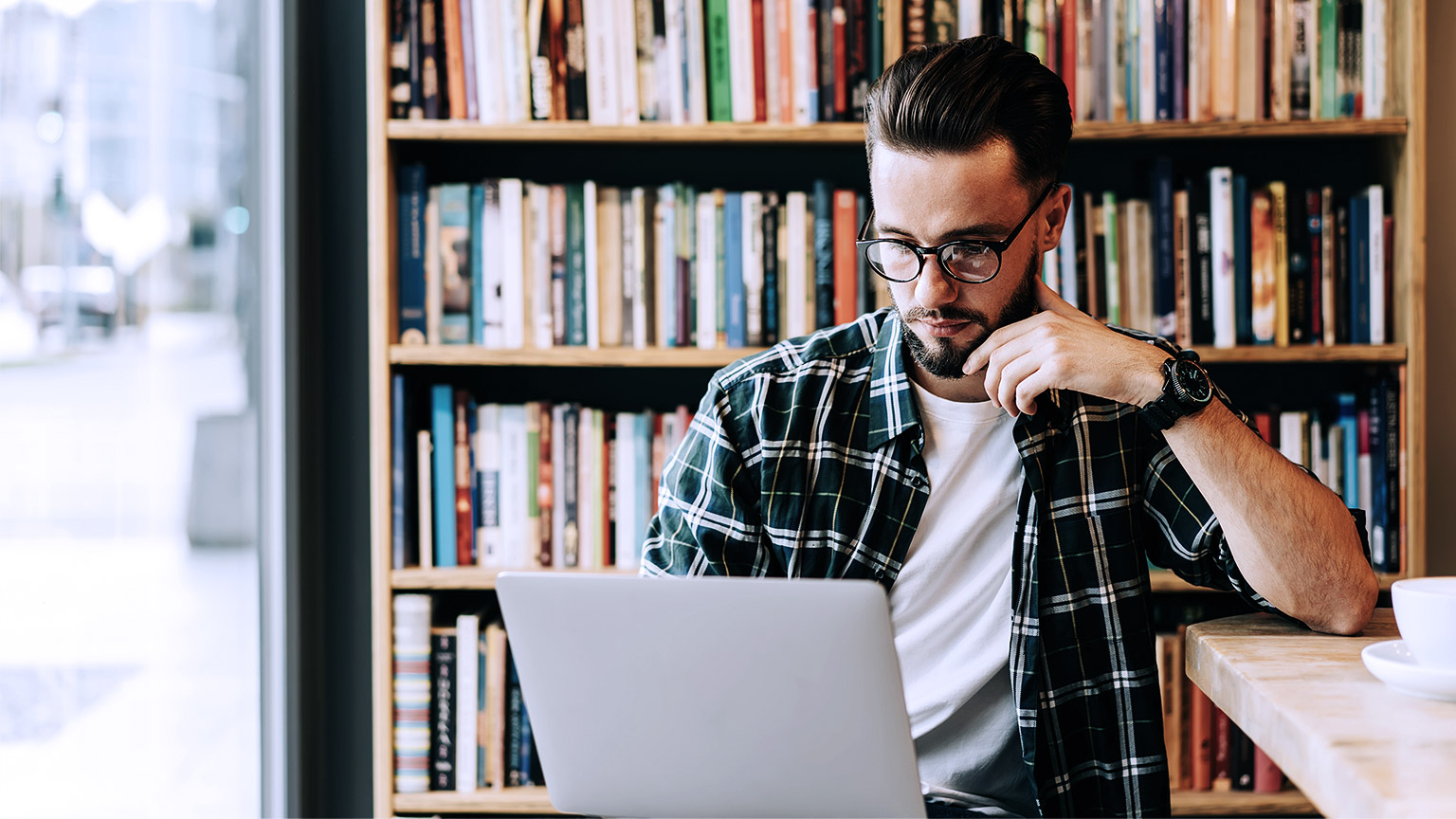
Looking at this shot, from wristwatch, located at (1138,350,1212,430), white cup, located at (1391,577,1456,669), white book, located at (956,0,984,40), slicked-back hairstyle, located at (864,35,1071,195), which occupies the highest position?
white book, located at (956,0,984,40)

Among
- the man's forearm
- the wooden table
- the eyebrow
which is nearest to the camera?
the wooden table

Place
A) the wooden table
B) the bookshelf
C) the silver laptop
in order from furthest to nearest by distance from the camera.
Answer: the bookshelf
the silver laptop
the wooden table

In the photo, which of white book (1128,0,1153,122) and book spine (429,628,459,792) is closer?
white book (1128,0,1153,122)

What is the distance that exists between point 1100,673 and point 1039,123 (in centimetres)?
64

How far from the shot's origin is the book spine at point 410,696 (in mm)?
1777

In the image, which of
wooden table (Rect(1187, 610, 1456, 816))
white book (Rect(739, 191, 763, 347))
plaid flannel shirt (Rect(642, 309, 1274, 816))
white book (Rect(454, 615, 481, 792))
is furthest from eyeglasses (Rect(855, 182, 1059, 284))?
white book (Rect(454, 615, 481, 792))

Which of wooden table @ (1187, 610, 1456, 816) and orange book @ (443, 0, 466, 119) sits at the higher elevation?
orange book @ (443, 0, 466, 119)

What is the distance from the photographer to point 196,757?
1766 mm

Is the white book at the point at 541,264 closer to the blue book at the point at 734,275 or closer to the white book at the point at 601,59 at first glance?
the white book at the point at 601,59

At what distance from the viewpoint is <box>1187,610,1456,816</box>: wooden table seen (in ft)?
1.96

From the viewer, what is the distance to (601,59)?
5.66ft

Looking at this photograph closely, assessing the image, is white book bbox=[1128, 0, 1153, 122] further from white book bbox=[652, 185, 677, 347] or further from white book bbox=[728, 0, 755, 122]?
white book bbox=[652, 185, 677, 347]

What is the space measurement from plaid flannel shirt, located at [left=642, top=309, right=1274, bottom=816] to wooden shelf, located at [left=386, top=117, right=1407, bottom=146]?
21.2 inches

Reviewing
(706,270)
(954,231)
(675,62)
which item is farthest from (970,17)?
(954,231)
